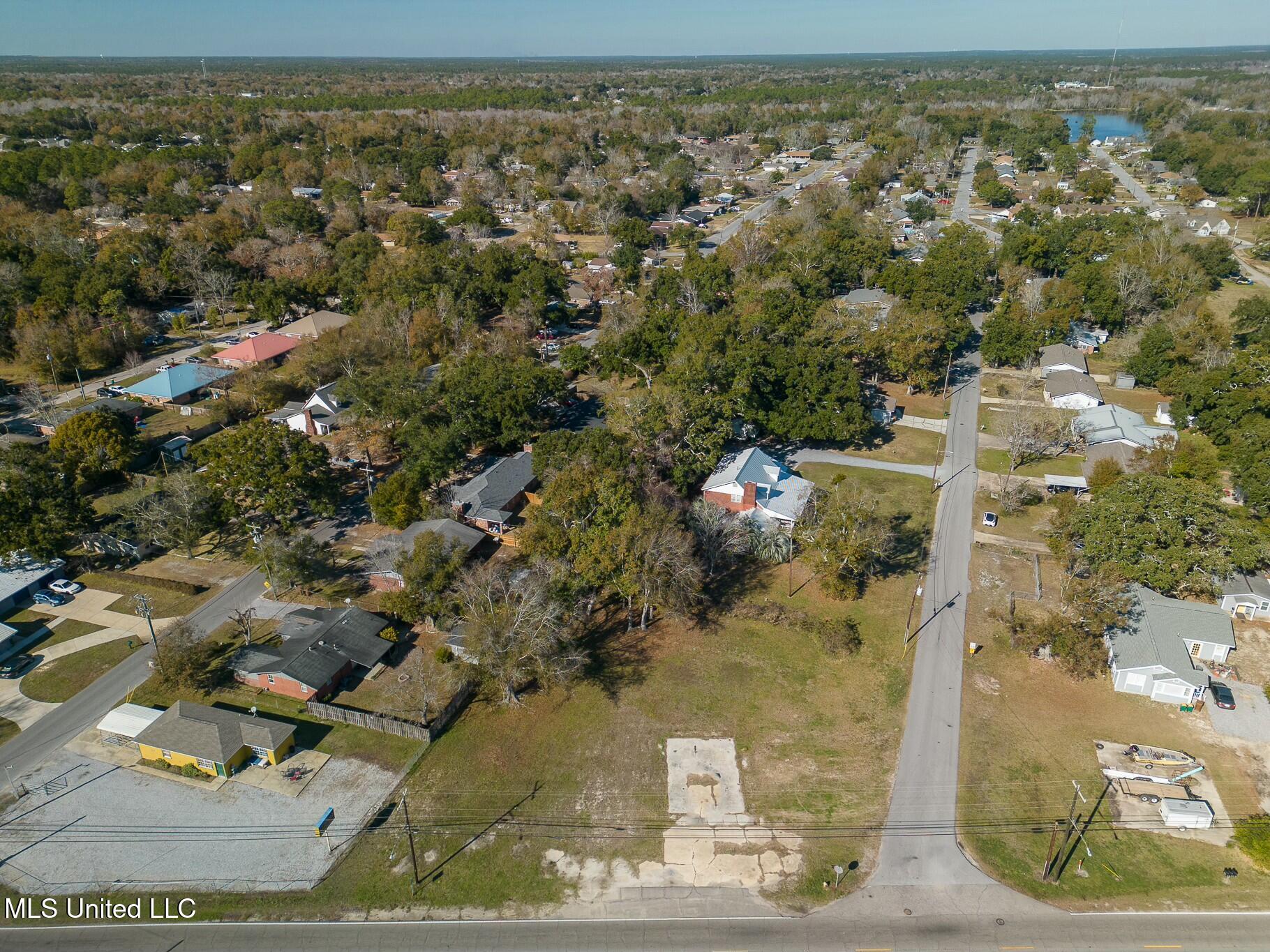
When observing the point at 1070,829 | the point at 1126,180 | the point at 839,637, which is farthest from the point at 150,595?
the point at 1126,180

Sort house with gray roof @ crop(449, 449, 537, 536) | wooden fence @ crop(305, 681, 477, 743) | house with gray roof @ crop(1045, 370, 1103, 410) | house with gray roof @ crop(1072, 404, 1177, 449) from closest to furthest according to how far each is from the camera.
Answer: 1. wooden fence @ crop(305, 681, 477, 743)
2. house with gray roof @ crop(449, 449, 537, 536)
3. house with gray roof @ crop(1072, 404, 1177, 449)
4. house with gray roof @ crop(1045, 370, 1103, 410)

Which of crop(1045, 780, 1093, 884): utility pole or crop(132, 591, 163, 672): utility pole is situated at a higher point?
crop(132, 591, 163, 672): utility pole

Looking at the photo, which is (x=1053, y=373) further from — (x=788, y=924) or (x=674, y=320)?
(x=788, y=924)

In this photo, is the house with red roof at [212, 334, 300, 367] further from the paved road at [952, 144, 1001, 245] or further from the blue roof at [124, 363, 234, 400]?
the paved road at [952, 144, 1001, 245]

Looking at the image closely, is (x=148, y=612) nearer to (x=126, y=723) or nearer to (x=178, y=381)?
(x=126, y=723)

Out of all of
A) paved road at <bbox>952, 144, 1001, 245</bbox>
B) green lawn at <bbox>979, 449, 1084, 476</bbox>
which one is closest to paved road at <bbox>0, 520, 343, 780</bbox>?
green lawn at <bbox>979, 449, 1084, 476</bbox>

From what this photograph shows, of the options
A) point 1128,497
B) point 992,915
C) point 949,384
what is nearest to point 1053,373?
point 949,384

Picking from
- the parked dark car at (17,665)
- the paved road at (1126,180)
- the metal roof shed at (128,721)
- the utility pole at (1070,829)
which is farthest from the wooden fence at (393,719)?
the paved road at (1126,180)
